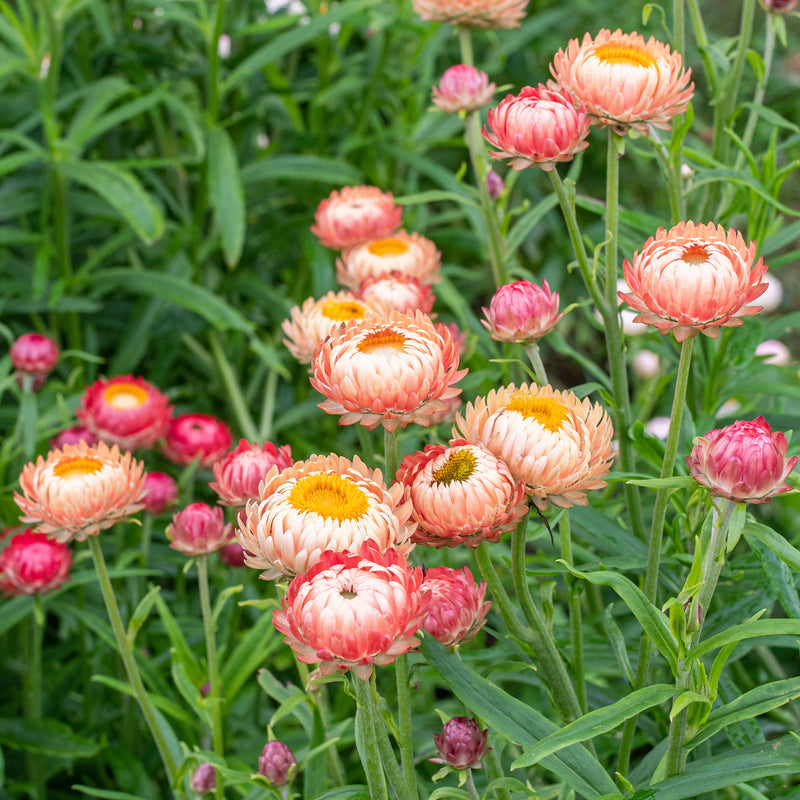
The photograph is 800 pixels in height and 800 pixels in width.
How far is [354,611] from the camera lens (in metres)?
0.77

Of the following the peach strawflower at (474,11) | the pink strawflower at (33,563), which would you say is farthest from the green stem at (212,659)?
the peach strawflower at (474,11)

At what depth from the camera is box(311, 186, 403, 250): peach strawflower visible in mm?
1688

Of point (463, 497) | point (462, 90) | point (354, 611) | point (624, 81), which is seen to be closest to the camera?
point (354, 611)

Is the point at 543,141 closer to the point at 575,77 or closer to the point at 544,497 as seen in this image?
the point at 575,77

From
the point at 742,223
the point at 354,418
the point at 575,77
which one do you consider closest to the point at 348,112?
the point at 742,223

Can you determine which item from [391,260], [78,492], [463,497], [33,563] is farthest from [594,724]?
[33,563]

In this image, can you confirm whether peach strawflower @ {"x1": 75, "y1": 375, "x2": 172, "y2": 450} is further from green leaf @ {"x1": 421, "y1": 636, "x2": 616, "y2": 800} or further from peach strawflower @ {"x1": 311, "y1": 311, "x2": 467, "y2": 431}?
green leaf @ {"x1": 421, "y1": 636, "x2": 616, "y2": 800}

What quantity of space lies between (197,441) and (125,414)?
0.15m

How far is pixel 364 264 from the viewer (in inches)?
62.8

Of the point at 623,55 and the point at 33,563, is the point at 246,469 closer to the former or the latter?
the point at 33,563

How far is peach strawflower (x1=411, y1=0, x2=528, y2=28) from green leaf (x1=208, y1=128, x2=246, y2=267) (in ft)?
2.19

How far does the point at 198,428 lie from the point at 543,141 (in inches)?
40.3

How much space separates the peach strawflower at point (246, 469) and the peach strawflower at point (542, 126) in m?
0.46

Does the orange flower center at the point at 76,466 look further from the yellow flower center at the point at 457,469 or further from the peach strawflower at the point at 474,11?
the peach strawflower at the point at 474,11
